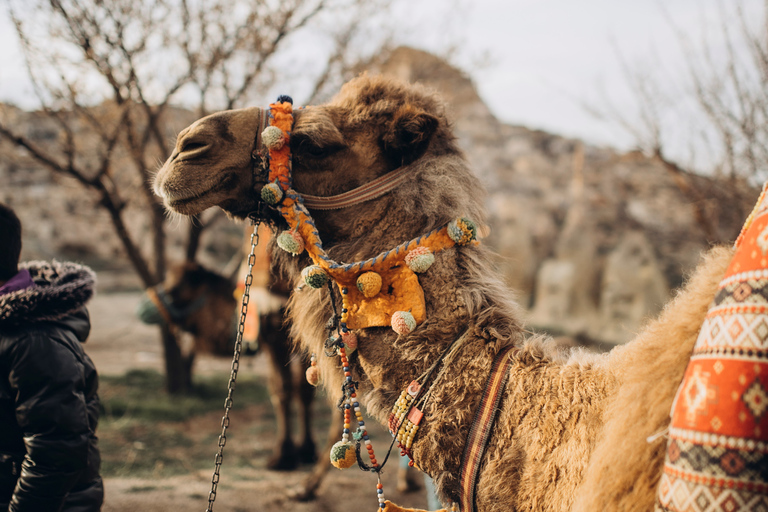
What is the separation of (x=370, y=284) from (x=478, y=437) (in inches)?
23.7

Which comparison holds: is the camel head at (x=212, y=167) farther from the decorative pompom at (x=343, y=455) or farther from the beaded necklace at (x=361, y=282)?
the decorative pompom at (x=343, y=455)

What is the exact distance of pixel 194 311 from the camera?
6.67 meters

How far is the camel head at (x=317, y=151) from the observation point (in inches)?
76.0

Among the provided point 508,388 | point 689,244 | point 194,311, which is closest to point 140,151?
point 194,311

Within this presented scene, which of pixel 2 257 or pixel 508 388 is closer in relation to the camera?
pixel 508 388

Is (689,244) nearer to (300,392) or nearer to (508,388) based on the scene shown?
(300,392)

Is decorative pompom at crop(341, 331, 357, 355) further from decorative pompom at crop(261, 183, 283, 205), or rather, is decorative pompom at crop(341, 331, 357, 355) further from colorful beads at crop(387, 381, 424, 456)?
decorative pompom at crop(261, 183, 283, 205)

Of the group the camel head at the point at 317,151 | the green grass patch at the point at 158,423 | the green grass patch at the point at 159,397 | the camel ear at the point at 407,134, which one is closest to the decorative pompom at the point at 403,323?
the camel head at the point at 317,151

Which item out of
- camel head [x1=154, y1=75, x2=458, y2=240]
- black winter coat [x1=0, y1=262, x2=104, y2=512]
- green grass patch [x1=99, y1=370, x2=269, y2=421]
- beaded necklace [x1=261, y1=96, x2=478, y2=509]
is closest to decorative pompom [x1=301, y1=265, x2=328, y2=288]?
beaded necklace [x1=261, y1=96, x2=478, y2=509]

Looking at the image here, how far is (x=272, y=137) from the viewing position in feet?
6.40

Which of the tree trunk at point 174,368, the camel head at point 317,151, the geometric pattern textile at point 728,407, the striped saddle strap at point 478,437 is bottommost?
the tree trunk at point 174,368

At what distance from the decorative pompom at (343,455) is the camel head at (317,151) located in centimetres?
77

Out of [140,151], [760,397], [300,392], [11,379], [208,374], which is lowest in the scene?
[208,374]

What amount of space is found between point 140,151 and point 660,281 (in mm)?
13394
